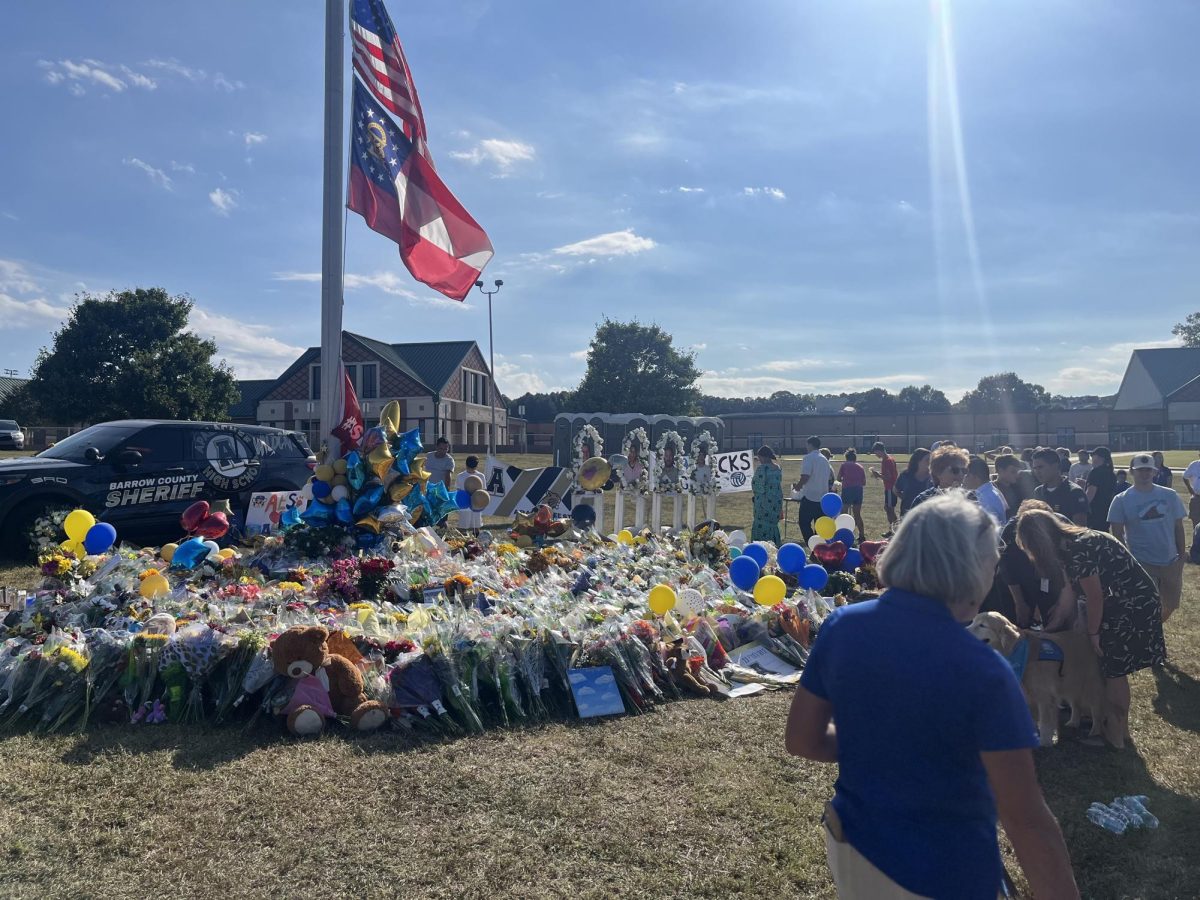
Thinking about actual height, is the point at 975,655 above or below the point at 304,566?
above

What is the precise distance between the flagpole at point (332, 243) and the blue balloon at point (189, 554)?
5.00 feet

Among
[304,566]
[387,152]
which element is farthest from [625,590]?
[387,152]

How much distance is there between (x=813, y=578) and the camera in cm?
702

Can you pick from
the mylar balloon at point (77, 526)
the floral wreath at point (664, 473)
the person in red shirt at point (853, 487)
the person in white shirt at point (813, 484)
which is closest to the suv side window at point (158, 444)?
the mylar balloon at point (77, 526)

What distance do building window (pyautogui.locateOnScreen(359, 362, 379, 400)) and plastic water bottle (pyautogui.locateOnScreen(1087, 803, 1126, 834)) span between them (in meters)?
39.8

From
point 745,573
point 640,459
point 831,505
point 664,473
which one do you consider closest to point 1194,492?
point 831,505

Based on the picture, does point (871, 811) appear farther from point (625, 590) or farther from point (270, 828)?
point (625, 590)

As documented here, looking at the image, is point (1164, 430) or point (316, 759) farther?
point (1164, 430)

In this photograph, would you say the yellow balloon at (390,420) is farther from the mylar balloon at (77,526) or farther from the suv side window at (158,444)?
the suv side window at (158,444)

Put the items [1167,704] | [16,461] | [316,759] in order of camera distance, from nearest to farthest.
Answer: [316,759]
[1167,704]
[16,461]

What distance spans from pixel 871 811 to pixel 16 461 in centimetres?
1036

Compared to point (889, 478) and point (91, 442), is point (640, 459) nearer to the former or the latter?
point (889, 478)

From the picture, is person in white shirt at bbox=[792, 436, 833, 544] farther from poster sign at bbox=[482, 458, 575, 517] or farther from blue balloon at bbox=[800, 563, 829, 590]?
blue balloon at bbox=[800, 563, 829, 590]

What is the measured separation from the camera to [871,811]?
179 centimetres
